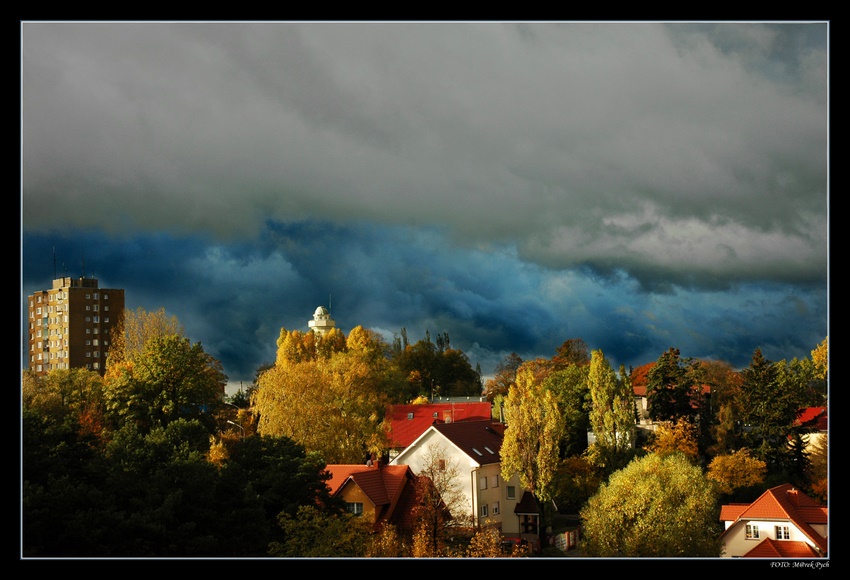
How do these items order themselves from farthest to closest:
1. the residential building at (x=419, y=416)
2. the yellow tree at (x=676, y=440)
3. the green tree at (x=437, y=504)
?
the residential building at (x=419, y=416)
the yellow tree at (x=676, y=440)
the green tree at (x=437, y=504)

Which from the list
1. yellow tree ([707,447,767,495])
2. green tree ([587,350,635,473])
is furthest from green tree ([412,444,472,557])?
yellow tree ([707,447,767,495])

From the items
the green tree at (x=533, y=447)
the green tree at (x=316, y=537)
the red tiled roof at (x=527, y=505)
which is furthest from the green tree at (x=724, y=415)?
the green tree at (x=316, y=537)

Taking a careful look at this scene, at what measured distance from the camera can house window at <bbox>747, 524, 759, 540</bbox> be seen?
57.9 ft

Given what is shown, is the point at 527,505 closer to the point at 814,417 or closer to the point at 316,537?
the point at 316,537

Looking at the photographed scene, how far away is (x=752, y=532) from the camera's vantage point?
17688mm

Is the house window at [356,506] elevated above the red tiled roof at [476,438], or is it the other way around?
the red tiled roof at [476,438]

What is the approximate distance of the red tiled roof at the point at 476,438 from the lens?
20.9m

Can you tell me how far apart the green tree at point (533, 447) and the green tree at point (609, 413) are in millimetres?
4146

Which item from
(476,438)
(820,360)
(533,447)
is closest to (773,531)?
(533,447)

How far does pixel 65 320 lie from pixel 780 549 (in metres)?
25.4

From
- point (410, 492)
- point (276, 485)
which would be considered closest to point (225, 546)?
A: point (276, 485)

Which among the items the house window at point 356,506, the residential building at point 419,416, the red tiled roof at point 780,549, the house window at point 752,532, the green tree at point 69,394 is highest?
the green tree at point 69,394

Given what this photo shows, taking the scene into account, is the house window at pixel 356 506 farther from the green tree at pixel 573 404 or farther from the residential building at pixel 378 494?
the green tree at pixel 573 404
